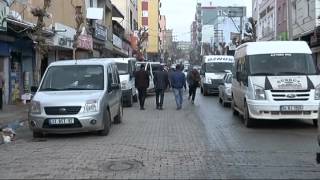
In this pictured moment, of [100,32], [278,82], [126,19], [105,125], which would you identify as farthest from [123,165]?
[126,19]

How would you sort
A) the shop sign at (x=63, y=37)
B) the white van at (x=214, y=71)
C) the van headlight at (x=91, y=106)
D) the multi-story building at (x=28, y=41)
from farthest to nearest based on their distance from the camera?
1. the white van at (x=214, y=71)
2. the shop sign at (x=63, y=37)
3. the multi-story building at (x=28, y=41)
4. the van headlight at (x=91, y=106)

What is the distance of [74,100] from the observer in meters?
13.3

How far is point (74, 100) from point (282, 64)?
19.2 feet

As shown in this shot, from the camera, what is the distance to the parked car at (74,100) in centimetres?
1323

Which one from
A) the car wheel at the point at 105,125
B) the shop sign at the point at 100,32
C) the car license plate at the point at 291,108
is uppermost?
the shop sign at the point at 100,32

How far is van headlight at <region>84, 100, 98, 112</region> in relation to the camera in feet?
43.8

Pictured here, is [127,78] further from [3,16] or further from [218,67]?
[218,67]

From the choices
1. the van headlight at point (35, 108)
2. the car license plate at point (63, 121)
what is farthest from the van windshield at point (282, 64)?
the van headlight at point (35, 108)

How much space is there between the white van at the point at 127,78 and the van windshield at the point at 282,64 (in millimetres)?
9080

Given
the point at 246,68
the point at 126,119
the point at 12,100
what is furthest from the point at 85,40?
the point at 246,68

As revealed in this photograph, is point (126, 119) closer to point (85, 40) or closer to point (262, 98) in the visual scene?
point (262, 98)

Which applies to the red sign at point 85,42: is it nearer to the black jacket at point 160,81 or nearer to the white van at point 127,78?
the white van at point 127,78

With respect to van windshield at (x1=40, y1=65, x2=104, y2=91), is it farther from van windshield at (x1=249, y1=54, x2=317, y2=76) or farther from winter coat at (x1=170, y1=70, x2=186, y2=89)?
winter coat at (x1=170, y1=70, x2=186, y2=89)

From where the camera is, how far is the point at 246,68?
53.1 feet
